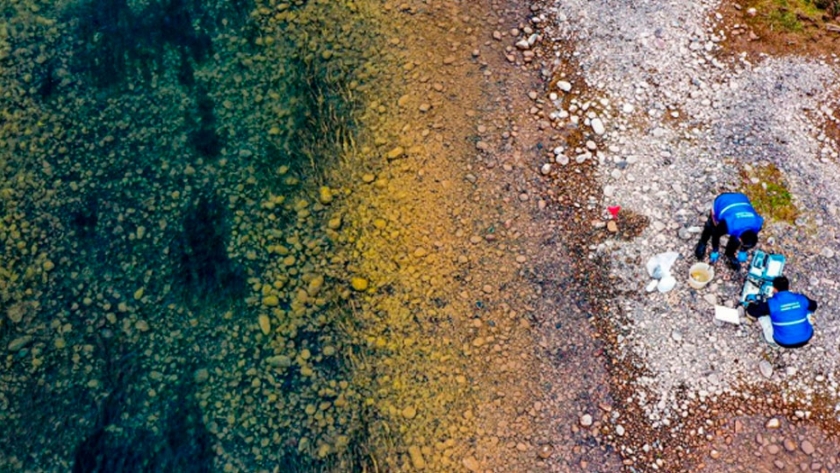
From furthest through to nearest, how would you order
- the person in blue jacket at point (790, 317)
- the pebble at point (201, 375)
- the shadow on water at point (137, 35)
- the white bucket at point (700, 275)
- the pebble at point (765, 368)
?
the shadow on water at point (137, 35)
the white bucket at point (700, 275)
the pebble at point (201, 375)
the pebble at point (765, 368)
the person in blue jacket at point (790, 317)

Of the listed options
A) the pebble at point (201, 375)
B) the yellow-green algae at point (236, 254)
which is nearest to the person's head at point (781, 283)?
the yellow-green algae at point (236, 254)

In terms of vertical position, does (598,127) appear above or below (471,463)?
above

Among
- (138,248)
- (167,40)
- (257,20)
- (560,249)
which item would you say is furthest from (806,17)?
(138,248)

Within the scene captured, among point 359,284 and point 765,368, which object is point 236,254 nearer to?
point 359,284

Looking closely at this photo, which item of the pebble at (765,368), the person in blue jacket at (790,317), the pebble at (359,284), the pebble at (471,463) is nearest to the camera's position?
the person in blue jacket at (790,317)

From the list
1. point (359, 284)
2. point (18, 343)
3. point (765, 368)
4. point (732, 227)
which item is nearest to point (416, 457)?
point (359, 284)

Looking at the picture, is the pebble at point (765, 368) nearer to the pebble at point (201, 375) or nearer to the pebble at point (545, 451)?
the pebble at point (545, 451)

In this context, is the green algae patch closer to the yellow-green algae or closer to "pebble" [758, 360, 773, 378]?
"pebble" [758, 360, 773, 378]
